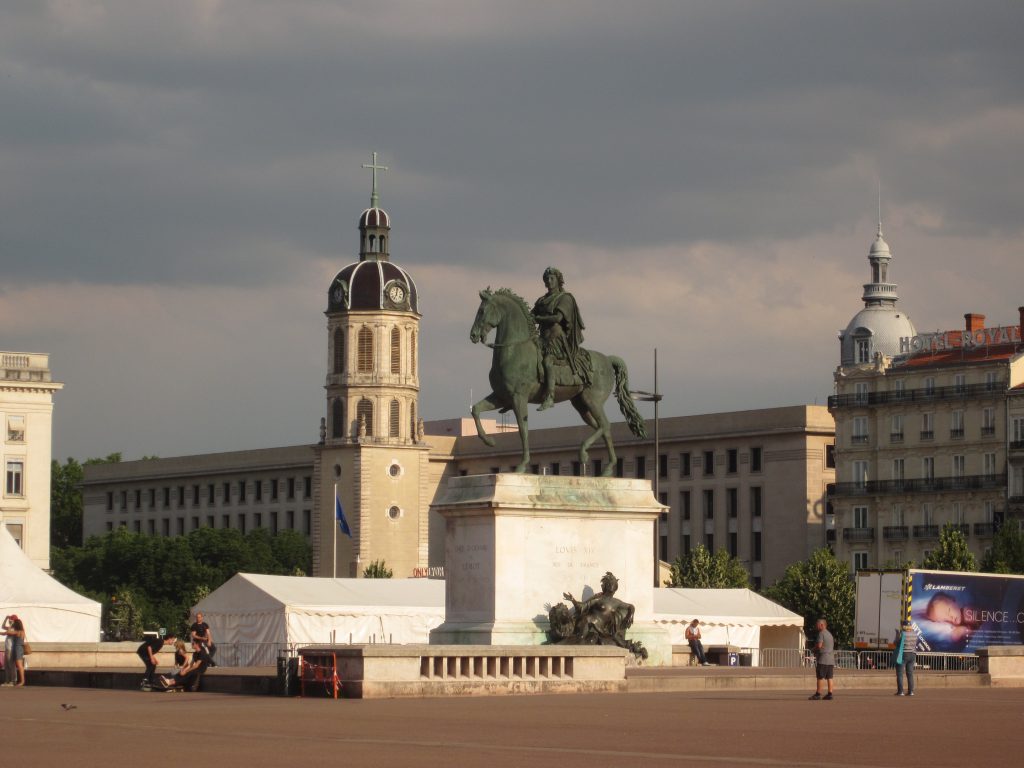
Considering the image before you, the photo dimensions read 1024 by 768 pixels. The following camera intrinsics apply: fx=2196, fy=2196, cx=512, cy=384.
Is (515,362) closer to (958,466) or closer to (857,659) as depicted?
(857,659)

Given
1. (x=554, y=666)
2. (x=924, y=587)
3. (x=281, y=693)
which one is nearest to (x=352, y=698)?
(x=281, y=693)

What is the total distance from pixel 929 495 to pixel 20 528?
55477 mm

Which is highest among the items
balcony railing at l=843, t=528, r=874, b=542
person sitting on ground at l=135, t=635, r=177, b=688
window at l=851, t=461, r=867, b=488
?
window at l=851, t=461, r=867, b=488

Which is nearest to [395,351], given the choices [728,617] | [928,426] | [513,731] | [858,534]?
[858,534]

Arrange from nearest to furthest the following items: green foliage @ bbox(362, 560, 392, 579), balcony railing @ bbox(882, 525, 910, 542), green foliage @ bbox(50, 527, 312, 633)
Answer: balcony railing @ bbox(882, 525, 910, 542) < green foliage @ bbox(50, 527, 312, 633) < green foliage @ bbox(362, 560, 392, 579)

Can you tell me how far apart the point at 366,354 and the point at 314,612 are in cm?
11852

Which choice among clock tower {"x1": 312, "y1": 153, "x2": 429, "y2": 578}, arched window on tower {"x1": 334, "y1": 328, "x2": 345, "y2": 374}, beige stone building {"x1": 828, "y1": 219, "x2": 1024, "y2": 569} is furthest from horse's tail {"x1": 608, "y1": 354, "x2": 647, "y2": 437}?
arched window on tower {"x1": 334, "y1": 328, "x2": 345, "y2": 374}

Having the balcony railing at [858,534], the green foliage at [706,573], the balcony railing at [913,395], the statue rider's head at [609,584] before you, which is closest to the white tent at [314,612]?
the statue rider's head at [609,584]

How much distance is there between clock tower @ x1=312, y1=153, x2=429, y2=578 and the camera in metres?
174

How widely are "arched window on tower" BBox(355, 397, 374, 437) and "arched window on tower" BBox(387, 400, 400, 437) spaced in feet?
4.86

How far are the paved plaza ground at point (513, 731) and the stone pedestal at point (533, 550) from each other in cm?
565

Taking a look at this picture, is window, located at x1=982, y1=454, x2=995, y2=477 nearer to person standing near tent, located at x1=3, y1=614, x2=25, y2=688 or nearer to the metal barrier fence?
the metal barrier fence

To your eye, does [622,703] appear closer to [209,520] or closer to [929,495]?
[929,495]

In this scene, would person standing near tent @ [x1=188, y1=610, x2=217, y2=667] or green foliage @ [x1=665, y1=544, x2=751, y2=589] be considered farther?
green foliage @ [x1=665, y1=544, x2=751, y2=589]
